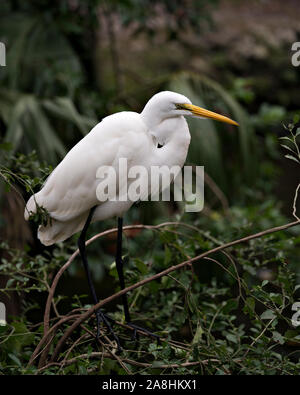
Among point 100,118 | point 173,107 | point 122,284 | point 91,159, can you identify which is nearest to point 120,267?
point 122,284

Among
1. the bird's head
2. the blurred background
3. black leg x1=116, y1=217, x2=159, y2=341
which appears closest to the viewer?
the bird's head

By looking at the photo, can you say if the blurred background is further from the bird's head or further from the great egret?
the bird's head

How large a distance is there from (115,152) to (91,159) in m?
0.05

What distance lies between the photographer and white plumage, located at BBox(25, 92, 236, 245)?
127 centimetres

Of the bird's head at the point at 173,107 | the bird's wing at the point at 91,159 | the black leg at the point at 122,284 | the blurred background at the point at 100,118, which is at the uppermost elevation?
the blurred background at the point at 100,118

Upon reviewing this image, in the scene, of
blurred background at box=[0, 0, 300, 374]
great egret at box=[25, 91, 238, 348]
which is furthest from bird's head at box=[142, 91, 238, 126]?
blurred background at box=[0, 0, 300, 374]

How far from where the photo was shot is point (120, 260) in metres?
1.46

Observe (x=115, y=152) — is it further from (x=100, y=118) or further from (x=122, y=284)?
(x=100, y=118)

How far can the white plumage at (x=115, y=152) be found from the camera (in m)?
1.27

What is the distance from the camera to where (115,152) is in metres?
1.28

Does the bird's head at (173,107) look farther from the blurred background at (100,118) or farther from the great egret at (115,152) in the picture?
the blurred background at (100,118)

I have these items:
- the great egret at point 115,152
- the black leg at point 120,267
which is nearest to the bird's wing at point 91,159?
the great egret at point 115,152

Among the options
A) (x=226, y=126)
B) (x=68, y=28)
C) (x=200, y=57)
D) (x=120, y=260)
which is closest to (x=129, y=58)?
(x=200, y=57)
